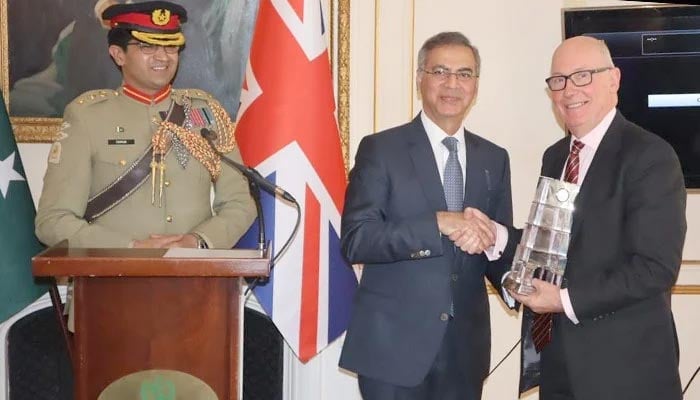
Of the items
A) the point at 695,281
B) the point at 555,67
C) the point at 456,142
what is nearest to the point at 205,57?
the point at 456,142

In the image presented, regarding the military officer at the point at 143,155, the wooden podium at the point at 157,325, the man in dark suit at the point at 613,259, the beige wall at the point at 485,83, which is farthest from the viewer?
the beige wall at the point at 485,83

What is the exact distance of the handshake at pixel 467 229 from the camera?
2.44m

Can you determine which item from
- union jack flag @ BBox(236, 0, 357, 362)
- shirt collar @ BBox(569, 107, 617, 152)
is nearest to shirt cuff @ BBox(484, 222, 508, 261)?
shirt collar @ BBox(569, 107, 617, 152)

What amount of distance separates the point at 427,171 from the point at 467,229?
22 centimetres

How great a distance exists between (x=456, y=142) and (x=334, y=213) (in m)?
0.64

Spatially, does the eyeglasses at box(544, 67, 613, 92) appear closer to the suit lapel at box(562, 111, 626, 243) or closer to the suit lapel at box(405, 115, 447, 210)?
the suit lapel at box(562, 111, 626, 243)

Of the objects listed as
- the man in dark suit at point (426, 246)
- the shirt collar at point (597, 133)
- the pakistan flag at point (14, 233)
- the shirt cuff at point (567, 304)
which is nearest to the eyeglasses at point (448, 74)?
the man in dark suit at point (426, 246)

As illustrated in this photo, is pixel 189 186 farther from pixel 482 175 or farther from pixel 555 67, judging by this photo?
pixel 555 67

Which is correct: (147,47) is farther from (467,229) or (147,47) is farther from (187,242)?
(467,229)

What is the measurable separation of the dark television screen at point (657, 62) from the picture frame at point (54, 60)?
1518 mm

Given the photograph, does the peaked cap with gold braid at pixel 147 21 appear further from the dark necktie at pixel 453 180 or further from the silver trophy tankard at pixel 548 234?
the silver trophy tankard at pixel 548 234

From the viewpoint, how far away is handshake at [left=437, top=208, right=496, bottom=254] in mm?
2439

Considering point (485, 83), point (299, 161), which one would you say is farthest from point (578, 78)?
point (485, 83)

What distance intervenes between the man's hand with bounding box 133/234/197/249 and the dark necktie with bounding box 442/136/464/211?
770mm
